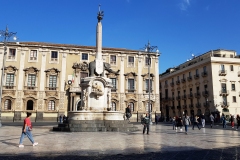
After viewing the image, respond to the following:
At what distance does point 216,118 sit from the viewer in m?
38.9

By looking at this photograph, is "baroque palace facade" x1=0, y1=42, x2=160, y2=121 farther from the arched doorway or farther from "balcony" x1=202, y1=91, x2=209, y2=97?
"balcony" x1=202, y1=91, x2=209, y2=97

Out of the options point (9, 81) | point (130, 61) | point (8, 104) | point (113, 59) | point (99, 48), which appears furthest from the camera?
point (130, 61)

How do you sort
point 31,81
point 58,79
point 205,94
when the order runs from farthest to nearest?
1. point 205,94
2. point 58,79
3. point 31,81

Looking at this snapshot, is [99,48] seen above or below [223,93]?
above

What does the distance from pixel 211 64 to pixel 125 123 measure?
32325 millimetres

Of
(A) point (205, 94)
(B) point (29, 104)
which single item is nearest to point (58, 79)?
(B) point (29, 104)

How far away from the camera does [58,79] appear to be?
3794 centimetres

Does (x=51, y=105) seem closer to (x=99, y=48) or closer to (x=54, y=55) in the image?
(x=54, y=55)

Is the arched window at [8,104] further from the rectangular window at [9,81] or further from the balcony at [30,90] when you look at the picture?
the balcony at [30,90]

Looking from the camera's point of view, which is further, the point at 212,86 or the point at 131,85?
the point at 212,86

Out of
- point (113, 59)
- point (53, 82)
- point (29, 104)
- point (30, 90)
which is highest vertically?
point (113, 59)

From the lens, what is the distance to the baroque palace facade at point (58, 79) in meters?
36.1

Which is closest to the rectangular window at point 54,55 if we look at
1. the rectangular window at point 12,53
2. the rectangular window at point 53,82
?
the rectangular window at point 53,82

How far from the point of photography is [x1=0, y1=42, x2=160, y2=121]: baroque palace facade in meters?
36.1
